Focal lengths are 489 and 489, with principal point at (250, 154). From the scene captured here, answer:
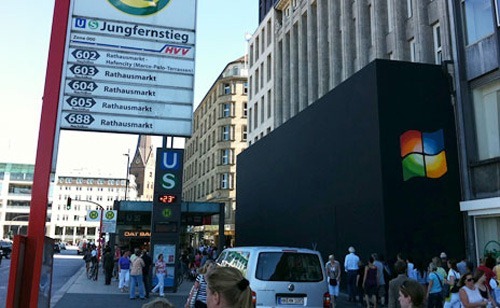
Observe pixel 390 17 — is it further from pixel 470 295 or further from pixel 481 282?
pixel 470 295

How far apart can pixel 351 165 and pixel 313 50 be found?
13.7m

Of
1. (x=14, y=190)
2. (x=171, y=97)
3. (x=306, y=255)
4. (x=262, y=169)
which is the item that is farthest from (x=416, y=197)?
(x=14, y=190)

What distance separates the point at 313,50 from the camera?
101ft

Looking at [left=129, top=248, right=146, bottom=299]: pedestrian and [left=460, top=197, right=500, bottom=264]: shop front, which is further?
[left=129, top=248, right=146, bottom=299]: pedestrian

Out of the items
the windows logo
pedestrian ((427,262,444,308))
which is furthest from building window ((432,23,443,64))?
pedestrian ((427,262,444,308))

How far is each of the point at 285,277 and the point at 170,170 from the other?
35.7 feet

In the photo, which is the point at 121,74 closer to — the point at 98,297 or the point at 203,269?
the point at 203,269

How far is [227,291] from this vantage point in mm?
2904

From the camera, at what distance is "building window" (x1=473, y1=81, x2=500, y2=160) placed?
53.2 ft

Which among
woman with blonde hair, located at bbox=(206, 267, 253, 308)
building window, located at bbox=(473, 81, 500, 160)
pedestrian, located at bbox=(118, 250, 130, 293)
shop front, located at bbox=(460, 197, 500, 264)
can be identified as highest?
building window, located at bbox=(473, 81, 500, 160)

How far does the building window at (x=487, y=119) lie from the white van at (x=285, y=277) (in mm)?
9319

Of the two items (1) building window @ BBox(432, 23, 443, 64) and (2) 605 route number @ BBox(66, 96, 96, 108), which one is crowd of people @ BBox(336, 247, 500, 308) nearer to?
(2) 605 route number @ BBox(66, 96, 96, 108)

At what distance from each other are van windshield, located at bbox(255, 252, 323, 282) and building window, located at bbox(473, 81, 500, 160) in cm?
930

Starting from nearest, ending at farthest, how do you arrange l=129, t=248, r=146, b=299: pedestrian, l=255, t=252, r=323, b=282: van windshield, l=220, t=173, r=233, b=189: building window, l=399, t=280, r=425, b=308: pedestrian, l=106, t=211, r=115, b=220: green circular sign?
1. l=399, t=280, r=425, b=308: pedestrian
2. l=255, t=252, r=323, b=282: van windshield
3. l=129, t=248, r=146, b=299: pedestrian
4. l=106, t=211, r=115, b=220: green circular sign
5. l=220, t=173, r=233, b=189: building window
